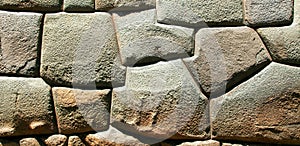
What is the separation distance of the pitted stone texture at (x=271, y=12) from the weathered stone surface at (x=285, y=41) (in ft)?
0.06

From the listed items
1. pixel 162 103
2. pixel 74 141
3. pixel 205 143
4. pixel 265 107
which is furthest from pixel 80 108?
pixel 265 107

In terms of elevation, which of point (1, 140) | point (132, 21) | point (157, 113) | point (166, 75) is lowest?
point (1, 140)

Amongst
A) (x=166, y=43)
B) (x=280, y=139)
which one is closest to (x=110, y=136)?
(x=166, y=43)

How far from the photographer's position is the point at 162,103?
4.38 feet

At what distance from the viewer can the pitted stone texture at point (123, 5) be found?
52.8 inches

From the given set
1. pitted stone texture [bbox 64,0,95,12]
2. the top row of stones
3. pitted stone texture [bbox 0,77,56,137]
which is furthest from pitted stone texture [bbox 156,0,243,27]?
pitted stone texture [bbox 0,77,56,137]

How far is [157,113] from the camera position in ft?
4.40

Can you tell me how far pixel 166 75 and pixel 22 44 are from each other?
1.43 ft

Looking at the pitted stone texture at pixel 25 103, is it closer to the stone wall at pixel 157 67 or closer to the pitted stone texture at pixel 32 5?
the stone wall at pixel 157 67

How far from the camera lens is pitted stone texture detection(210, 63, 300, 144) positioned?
1.33 meters

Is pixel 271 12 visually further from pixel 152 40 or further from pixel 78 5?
pixel 78 5

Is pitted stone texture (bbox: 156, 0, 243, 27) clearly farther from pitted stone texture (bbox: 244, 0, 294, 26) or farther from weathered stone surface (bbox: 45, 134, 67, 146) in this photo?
weathered stone surface (bbox: 45, 134, 67, 146)

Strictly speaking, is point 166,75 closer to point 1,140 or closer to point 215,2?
point 215,2

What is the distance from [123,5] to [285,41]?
483mm
